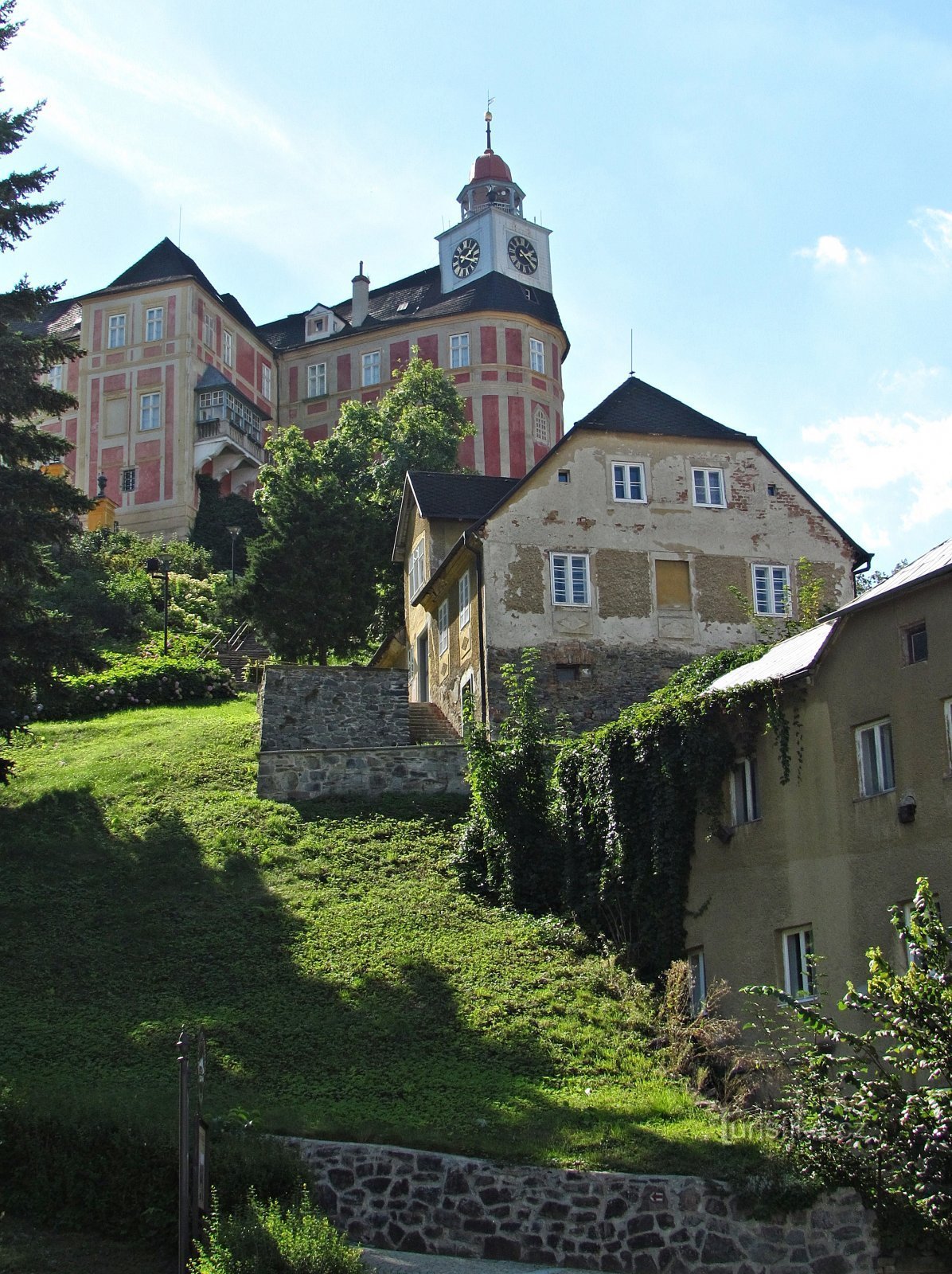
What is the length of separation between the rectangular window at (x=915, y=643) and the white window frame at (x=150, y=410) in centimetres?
5747

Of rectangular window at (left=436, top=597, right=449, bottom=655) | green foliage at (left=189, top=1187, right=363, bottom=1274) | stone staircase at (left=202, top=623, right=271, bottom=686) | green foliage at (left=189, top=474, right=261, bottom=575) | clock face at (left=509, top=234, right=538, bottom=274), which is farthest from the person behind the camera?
clock face at (left=509, top=234, right=538, bottom=274)

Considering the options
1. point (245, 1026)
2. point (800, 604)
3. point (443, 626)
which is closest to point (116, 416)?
point (443, 626)

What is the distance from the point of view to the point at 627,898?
2306 centimetres

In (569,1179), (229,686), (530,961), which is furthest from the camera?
(229,686)

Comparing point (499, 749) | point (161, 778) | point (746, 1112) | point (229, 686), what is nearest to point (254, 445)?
point (229, 686)

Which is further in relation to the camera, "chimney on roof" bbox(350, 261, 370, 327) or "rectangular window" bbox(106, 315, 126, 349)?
"chimney on roof" bbox(350, 261, 370, 327)

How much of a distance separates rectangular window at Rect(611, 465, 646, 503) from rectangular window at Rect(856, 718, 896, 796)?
1592 centimetres

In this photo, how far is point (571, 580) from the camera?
111ft

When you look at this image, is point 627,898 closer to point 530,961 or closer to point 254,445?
point 530,961

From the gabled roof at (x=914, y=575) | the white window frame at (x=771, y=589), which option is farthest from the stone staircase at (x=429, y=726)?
the gabled roof at (x=914, y=575)

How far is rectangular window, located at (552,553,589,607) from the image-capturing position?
33.8 metres

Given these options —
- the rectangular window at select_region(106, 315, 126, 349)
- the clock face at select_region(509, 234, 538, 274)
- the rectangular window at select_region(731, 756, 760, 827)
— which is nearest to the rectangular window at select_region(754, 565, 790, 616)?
the rectangular window at select_region(731, 756, 760, 827)

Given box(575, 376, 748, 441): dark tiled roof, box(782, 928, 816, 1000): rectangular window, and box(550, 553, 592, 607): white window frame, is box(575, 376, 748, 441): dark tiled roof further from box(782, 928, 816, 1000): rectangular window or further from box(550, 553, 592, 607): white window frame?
box(782, 928, 816, 1000): rectangular window

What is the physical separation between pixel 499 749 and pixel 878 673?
8857 millimetres
